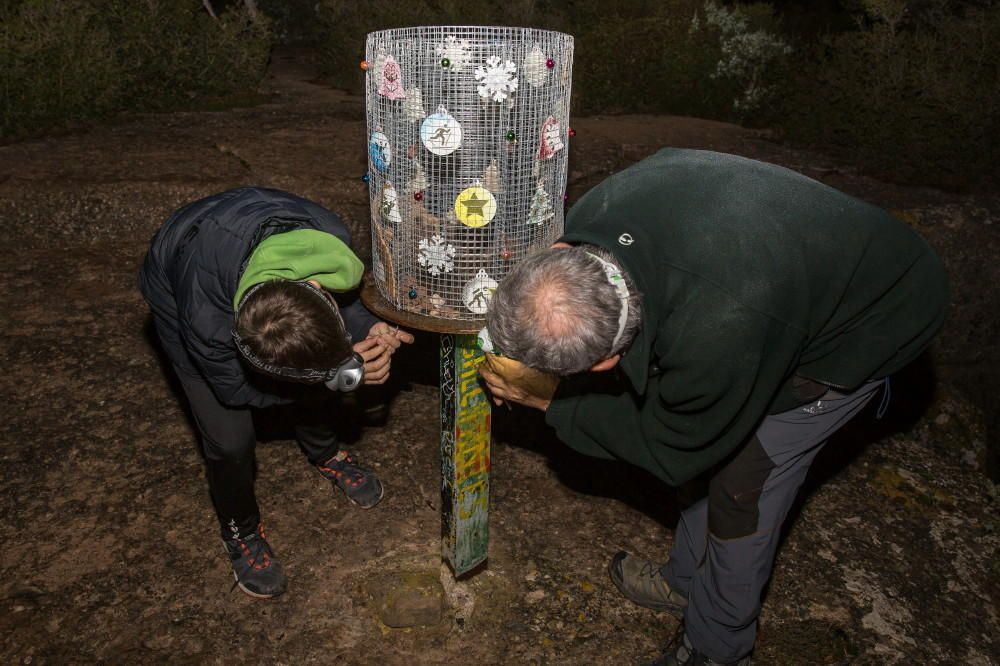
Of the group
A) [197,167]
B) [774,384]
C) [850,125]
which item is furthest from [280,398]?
[850,125]

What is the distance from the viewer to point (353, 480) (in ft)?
10.6

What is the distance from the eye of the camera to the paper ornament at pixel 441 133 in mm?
2000

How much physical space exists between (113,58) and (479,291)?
7.25 metres

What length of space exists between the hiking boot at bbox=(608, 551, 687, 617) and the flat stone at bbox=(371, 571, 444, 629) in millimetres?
727

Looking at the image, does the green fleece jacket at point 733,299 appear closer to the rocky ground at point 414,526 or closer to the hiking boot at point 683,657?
the hiking boot at point 683,657

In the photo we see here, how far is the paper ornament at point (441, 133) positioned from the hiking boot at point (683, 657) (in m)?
1.82

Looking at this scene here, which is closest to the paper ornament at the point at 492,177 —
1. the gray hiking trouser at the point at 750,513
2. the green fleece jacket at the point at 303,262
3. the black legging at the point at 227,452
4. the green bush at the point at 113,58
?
the green fleece jacket at the point at 303,262

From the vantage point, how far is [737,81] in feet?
31.2

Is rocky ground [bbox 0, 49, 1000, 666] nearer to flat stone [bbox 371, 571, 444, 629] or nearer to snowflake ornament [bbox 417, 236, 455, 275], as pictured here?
flat stone [bbox 371, 571, 444, 629]

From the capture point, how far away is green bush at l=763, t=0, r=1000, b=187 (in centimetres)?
627

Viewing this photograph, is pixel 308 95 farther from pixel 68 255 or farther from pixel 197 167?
pixel 68 255

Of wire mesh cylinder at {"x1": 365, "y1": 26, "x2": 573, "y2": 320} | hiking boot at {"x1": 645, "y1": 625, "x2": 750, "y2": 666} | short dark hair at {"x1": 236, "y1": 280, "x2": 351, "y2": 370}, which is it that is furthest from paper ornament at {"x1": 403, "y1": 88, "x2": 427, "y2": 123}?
hiking boot at {"x1": 645, "y1": 625, "x2": 750, "y2": 666}

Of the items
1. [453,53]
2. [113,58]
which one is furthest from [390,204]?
[113,58]

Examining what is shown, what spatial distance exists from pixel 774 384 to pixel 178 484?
2.72 metres
